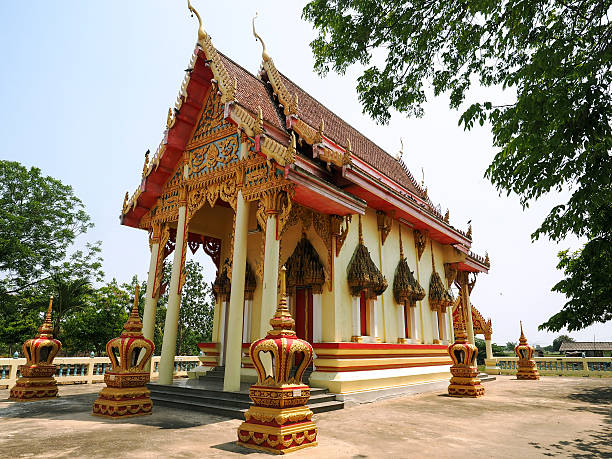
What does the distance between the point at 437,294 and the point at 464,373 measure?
3.73m

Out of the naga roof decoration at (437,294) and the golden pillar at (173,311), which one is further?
the naga roof decoration at (437,294)

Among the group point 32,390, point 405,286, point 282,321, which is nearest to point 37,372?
point 32,390

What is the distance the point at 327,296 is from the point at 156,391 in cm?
416

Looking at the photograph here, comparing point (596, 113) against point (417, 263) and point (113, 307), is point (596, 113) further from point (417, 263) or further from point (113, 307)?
point (113, 307)

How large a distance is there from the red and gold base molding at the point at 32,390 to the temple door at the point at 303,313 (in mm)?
5372

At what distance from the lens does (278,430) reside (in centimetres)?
452

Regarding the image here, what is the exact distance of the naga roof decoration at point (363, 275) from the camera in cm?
952

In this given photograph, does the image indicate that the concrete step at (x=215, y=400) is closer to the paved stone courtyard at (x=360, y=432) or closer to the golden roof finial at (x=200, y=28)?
the paved stone courtyard at (x=360, y=432)

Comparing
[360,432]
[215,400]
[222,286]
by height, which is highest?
[222,286]

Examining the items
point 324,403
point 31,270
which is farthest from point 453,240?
point 31,270

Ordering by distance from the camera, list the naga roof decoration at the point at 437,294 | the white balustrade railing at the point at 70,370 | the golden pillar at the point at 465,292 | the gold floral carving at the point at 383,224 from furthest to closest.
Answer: the golden pillar at the point at 465,292
the naga roof decoration at the point at 437,294
the gold floral carving at the point at 383,224
the white balustrade railing at the point at 70,370

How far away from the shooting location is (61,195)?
25688mm

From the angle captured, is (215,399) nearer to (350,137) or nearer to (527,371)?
(350,137)

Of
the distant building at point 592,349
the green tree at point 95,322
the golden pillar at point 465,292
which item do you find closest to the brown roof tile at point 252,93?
the golden pillar at point 465,292
